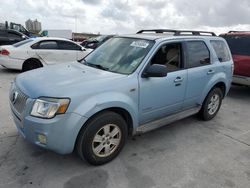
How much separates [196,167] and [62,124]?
1887mm

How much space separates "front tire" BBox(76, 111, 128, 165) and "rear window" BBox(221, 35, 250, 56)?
516 centimetres

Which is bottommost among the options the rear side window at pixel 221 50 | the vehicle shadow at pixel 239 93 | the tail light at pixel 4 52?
the vehicle shadow at pixel 239 93

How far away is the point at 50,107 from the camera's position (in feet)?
8.84

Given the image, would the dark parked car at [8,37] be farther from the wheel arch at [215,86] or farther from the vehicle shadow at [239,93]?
the wheel arch at [215,86]

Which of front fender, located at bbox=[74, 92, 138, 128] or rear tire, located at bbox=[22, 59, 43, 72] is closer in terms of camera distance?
front fender, located at bbox=[74, 92, 138, 128]

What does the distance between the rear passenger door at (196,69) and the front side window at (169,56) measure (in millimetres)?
188

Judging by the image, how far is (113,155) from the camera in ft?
10.8

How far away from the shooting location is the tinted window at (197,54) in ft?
13.8

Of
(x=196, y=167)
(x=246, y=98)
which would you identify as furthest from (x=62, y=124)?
(x=246, y=98)

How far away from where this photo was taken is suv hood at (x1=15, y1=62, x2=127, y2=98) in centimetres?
279

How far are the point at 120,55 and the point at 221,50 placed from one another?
245 centimetres

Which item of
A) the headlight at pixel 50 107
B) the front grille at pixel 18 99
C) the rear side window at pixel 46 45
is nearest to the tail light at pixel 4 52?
the rear side window at pixel 46 45

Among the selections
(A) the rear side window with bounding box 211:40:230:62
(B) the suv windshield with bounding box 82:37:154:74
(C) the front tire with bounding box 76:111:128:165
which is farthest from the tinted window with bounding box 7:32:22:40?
(C) the front tire with bounding box 76:111:128:165

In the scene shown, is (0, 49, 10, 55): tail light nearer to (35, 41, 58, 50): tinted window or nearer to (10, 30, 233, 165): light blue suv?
(35, 41, 58, 50): tinted window
